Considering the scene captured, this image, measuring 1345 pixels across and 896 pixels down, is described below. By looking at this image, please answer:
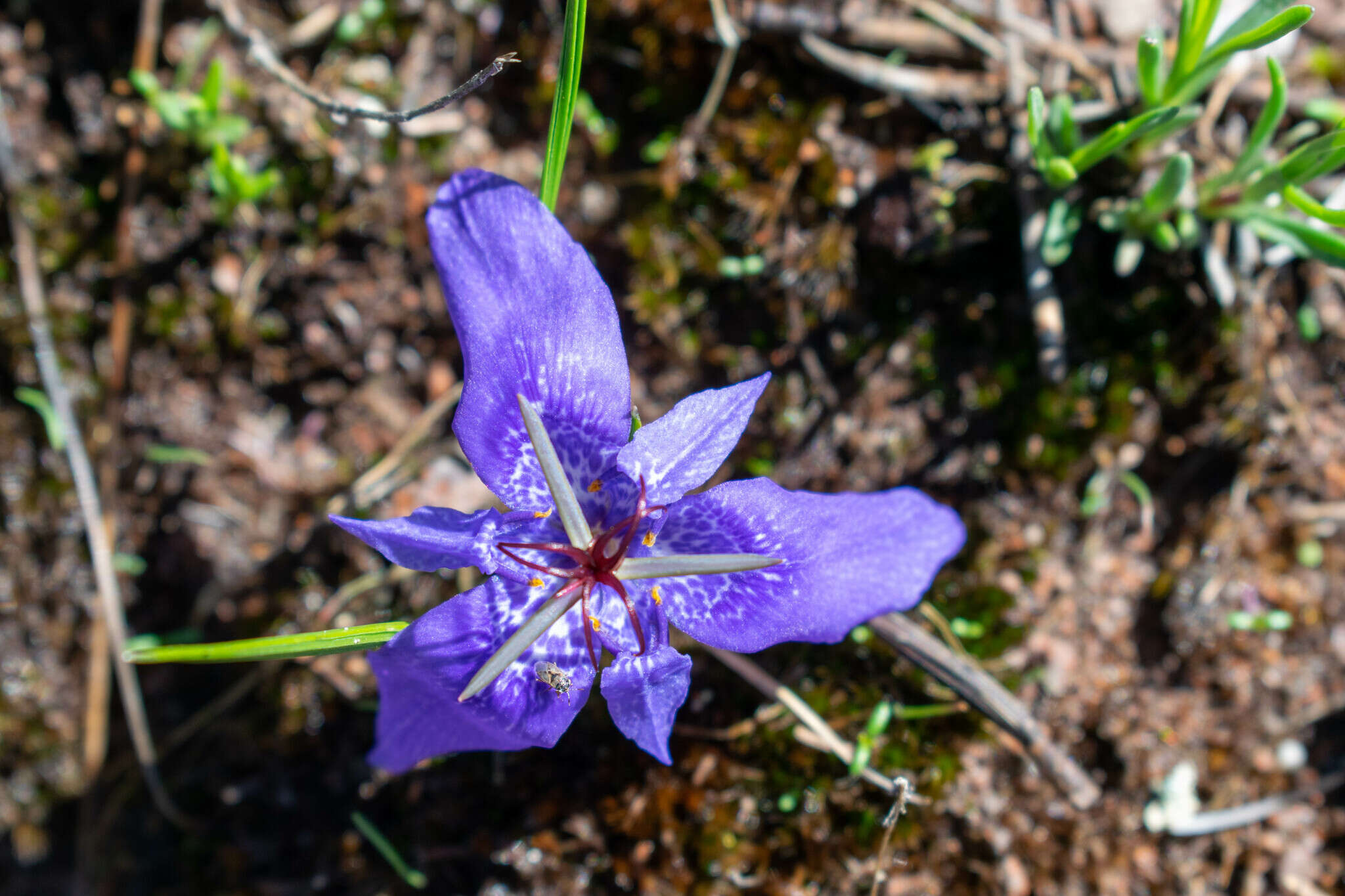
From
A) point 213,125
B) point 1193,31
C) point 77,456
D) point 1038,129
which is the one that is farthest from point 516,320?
point 77,456

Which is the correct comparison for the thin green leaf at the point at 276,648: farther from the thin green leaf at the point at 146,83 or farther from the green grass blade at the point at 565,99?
the thin green leaf at the point at 146,83

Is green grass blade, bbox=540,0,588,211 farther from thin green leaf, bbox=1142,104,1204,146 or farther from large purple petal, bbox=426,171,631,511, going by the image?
thin green leaf, bbox=1142,104,1204,146

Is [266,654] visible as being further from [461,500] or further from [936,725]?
[936,725]

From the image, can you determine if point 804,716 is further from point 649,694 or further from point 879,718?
point 649,694

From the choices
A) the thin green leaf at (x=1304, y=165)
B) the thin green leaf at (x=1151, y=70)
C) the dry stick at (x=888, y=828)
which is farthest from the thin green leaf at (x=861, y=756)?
the thin green leaf at (x=1151, y=70)

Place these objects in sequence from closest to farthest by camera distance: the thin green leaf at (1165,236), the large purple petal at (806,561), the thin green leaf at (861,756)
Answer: the large purple petal at (806,561), the thin green leaf at (861,756), the thin green leaf at (1165,236)

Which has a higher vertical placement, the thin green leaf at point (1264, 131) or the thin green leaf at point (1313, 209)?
the thin green leaf at point (1264, 131)

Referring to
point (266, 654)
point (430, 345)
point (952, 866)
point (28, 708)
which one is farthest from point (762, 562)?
point (28, 708)
